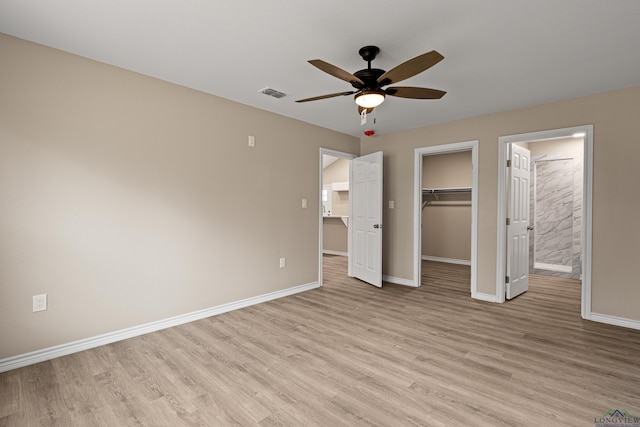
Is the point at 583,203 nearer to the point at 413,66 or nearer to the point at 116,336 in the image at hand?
the point at 413,66

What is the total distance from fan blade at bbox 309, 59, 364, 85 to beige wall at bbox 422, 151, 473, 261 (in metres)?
5.11

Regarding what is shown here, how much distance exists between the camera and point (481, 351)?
2713 mm

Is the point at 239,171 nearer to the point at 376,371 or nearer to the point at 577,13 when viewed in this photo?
the point at 376,371

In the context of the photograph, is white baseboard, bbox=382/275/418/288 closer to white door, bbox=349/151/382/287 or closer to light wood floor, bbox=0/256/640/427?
white door, bbox=349/151/382/287

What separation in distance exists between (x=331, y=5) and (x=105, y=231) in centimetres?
262

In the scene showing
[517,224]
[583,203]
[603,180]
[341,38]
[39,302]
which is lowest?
[39,302]

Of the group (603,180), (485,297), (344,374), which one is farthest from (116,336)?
(603,180)

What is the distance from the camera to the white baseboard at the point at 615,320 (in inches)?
128

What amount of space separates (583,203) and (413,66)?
286 centimetres

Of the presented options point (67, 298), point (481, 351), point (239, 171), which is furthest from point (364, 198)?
point (67, 298)

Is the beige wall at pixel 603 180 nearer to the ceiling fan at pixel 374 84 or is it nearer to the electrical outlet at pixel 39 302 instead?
the ceiling fan at pixel 374 84

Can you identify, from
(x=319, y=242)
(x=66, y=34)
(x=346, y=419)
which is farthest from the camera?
(x=319, y=242)

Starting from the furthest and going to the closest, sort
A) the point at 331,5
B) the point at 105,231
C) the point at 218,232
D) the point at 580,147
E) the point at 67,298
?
the point at 580,147 → the point at 218,232 → the point at 105,231 → the point at 67,298 → the point at 331,5

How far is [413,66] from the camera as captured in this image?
2.11m
